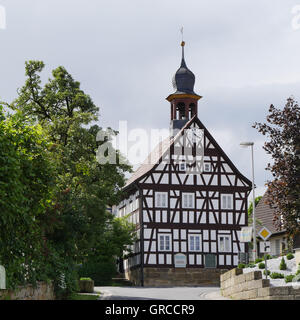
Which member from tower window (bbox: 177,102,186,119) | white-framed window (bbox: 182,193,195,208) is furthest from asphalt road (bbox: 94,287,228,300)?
tower window (bbox: 177,102,186,119)

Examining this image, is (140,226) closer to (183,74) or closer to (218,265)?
(218,265)

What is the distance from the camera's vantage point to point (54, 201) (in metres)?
27.0

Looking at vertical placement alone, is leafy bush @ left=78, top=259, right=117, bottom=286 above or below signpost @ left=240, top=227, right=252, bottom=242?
below

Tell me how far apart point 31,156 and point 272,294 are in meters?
8.95

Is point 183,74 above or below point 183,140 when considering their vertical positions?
above

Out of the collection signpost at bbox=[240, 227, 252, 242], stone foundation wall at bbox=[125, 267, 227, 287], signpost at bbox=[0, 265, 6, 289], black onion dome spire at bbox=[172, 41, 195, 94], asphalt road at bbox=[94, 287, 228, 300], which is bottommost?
asphalt road at bbox=[94, 287, 228, 300]

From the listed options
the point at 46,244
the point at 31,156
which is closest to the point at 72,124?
the point at 46,244

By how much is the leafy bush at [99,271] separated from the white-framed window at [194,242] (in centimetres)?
647

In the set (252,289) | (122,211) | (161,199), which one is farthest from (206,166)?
(252,289)

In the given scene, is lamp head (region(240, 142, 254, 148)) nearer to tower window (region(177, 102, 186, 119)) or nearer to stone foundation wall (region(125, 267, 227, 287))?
stone foundation wall (region(125, 267, 227, 287))

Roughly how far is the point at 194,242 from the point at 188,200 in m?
3.30

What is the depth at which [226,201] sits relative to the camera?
179ft

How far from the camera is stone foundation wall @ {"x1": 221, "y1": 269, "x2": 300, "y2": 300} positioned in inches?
867

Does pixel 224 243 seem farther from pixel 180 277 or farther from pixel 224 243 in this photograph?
pixel 180 277
